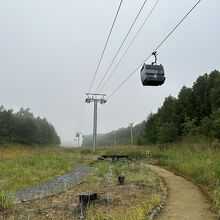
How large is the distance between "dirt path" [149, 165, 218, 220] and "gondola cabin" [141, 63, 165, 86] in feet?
15.0

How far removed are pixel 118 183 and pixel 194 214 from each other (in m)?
6.32

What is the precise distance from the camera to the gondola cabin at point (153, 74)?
17.1 meters

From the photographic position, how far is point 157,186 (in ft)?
47.9

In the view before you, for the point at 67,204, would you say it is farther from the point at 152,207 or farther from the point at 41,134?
the point at 41,134

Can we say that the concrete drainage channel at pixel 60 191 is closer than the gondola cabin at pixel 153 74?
Yes

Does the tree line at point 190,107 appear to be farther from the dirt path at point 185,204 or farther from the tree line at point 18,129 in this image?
the dirt path at point 185,204

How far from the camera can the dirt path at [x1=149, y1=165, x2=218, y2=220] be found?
9734 mm

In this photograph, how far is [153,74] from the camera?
17109mm

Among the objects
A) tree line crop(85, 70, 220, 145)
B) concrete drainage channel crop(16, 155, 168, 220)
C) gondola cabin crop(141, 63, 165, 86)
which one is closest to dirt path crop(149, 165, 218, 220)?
concrete drainage channel crop(16, 155, 168, 220)

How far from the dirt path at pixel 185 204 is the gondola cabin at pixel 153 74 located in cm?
458

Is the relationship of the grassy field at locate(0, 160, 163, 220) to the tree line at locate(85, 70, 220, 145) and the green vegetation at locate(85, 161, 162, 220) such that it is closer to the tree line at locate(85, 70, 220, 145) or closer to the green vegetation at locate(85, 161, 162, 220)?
the green vegetation at locate(85, 161, 162, 220)

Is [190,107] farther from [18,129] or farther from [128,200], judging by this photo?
[128,200]

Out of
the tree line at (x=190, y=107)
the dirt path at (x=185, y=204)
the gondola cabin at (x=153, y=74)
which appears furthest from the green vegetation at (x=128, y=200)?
the tree line at (x=190, y=107)

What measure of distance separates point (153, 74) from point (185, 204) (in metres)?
7.26
